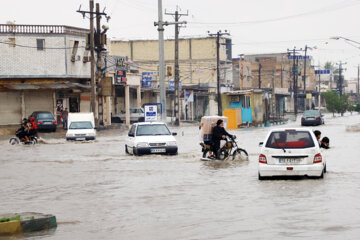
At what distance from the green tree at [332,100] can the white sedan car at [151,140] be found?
229ft

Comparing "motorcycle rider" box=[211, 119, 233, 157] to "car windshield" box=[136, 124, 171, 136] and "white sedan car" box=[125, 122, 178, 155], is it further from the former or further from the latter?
"car windshield" box=[136, 124, 171, 136]

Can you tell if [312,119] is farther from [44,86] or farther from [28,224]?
[28,224]

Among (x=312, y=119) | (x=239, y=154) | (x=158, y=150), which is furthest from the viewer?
(x=312, y=119)

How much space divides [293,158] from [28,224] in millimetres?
7833

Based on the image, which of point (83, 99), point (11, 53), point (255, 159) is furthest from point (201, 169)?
point (83, 99)

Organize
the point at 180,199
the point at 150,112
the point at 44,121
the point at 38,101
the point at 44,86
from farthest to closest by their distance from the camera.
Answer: the point at 38,101 → the point at 44,86 → the point at 44,121 → the point at 150,112 → the point at 180,199

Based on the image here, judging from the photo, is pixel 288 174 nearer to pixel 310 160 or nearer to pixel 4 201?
pixel 310 160

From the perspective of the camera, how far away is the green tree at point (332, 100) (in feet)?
311

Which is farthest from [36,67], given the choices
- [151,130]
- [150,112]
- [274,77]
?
[274,77]

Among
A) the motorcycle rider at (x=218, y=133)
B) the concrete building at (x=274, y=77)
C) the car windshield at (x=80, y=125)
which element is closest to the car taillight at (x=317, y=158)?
the motorcycle rider at (x=218, y=133)

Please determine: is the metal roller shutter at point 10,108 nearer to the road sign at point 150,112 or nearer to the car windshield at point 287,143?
the road sign at point 150,112

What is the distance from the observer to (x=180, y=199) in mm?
14805

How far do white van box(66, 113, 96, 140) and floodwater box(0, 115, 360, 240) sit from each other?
14243mm

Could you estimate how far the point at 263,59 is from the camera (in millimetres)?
138750
